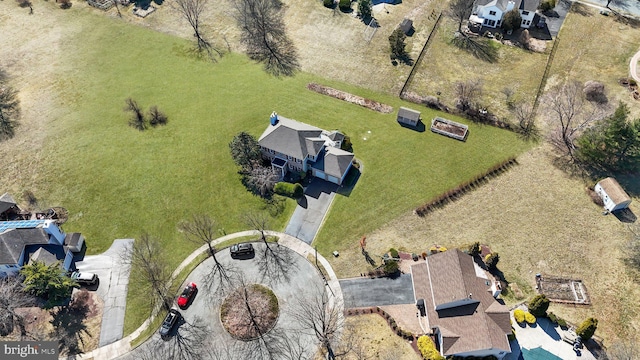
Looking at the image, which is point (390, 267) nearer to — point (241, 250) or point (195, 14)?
point (241, 250)

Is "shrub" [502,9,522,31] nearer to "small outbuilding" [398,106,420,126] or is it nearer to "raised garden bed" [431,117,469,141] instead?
"raised garden bed" [431,117,469,141]

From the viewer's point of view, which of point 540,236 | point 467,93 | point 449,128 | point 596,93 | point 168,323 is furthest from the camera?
point 467,93

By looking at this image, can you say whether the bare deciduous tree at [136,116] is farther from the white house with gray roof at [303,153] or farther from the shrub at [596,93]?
the shrub at [596,93]

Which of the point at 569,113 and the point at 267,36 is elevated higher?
the point at 569,113

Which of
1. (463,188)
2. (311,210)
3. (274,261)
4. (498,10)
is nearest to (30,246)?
(274,261)

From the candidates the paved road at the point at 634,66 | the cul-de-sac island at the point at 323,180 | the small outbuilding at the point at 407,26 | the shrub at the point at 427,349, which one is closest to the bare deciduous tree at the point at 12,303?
the cul-de-sac island at the point at 323,180

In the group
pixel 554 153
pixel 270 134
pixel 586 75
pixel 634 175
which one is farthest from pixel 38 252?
pixel 586 75
